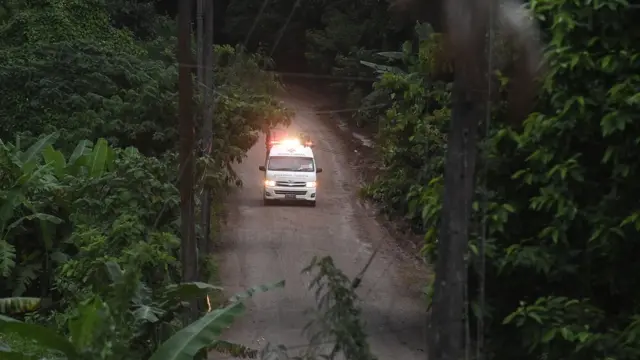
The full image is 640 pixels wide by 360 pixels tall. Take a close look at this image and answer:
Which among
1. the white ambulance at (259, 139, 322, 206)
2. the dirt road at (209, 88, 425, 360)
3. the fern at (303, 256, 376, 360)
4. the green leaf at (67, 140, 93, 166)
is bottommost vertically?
the dirt road at (209, 88, 425, 360)

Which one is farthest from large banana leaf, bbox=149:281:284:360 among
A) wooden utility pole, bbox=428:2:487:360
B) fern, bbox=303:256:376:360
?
wooden utility pole, bbox=428:2:487:360

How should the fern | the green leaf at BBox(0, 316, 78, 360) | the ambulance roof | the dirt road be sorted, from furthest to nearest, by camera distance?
the ambulance roof < the dirt road < the green leaf at BBox(0, 316, 78, 360) < the fern

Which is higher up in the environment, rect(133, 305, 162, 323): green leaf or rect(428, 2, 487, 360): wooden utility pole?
rect(428, 2, 487, 360): wooden utility pole

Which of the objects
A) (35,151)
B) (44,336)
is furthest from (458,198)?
(35,151)

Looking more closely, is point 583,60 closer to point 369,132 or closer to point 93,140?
point 93,140

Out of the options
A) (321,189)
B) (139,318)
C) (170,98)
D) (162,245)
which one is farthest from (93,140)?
(139,318)

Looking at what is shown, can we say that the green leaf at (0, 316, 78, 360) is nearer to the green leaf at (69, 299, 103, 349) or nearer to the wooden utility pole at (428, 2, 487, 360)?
the green leaf at (69, 299, 103, 349)

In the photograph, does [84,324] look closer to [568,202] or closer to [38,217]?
[568,202]

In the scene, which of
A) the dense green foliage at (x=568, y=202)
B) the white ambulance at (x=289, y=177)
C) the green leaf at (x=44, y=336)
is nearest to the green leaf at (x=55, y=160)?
the green leaf at (x=44, y=336)

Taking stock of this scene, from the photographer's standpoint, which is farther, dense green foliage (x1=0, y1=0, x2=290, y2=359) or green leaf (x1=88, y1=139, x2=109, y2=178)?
green leaf (x1=88, y1=139, x2=109, y2=178)

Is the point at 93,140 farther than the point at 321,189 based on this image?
No

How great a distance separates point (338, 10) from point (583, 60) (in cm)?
2653

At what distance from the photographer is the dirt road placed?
15617 mm

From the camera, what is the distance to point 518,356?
26.4ft
